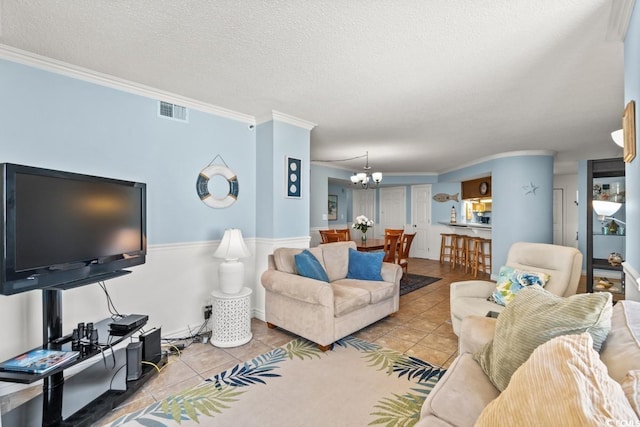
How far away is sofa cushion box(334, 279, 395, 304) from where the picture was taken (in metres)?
3.01

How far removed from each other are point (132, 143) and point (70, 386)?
6.33 feet

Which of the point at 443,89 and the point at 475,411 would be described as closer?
the point at 475,411

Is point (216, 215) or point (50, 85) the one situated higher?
point (50, 85)

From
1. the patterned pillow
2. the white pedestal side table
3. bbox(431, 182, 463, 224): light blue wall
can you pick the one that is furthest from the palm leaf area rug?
bbox(431, 182, 463, 224): light blue wall

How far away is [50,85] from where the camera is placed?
223 centimetres

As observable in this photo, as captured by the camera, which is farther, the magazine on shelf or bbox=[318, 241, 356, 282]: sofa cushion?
bbox=[318, 241, 356, 282]: sofa cushion

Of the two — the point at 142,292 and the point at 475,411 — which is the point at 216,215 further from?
the point at 475,411

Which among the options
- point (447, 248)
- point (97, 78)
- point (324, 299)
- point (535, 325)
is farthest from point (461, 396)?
Result: point (447, 248)

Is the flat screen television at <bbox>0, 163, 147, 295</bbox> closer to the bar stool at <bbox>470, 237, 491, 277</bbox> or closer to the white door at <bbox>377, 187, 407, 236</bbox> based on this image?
the bar stool at <bbox>470, 237, 491, 277</bbox>

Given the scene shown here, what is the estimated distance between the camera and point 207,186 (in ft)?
10.3

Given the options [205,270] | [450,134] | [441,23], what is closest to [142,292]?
[205,270]

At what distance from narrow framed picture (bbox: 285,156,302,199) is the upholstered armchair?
2.05m

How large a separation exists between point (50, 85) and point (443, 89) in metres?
3.30

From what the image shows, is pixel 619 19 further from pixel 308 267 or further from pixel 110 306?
pixel 110 306
